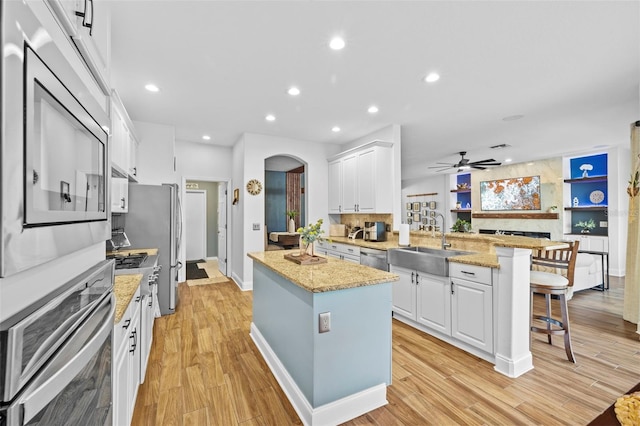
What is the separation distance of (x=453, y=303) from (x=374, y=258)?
3.94 ft

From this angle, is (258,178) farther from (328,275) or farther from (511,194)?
(511,194)

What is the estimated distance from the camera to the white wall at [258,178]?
4797mm

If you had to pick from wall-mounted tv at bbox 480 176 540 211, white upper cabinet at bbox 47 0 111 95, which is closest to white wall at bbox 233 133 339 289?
white upper cabinet at bbox 47 0 111 95

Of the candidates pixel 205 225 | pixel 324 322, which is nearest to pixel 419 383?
pixel 324 322

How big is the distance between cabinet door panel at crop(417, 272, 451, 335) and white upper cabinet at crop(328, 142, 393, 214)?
1546mm

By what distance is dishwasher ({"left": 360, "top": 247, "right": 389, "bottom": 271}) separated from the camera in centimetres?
362

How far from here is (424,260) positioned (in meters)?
3.00

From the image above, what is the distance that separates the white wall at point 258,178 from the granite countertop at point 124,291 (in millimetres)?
2691

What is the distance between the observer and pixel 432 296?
2967 mm

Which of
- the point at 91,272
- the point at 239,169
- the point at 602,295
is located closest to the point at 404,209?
the point at 602,295

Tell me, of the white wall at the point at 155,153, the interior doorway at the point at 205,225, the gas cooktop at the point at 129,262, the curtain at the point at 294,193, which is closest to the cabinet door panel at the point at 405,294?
the gas cooktop at the point at 129,262

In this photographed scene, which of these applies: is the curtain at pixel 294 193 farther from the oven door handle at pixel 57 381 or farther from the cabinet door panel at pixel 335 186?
the oven door handle at pixel 57 381

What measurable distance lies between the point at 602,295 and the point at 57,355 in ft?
21.6

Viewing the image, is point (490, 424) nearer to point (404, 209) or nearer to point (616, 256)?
point (616, 256)
